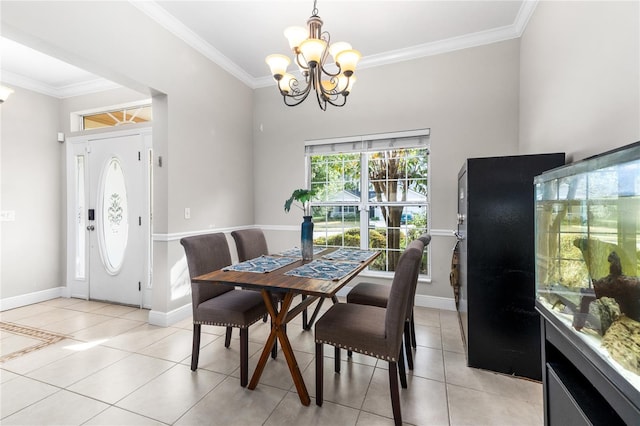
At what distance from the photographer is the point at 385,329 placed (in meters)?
1.58

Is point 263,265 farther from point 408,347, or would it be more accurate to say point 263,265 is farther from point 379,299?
point 408,347

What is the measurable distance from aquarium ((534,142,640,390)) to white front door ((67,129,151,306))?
372 cm

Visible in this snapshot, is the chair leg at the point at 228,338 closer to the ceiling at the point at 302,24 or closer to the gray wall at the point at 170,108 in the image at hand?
the gray wall at the point at 170,108

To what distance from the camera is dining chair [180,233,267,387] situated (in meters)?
1.92

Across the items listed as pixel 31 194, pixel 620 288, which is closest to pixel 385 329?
pixel 620 288

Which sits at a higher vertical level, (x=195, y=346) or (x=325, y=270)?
(x=325, y=270)

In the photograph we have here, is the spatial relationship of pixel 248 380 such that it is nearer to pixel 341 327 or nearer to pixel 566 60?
pixel 341 327

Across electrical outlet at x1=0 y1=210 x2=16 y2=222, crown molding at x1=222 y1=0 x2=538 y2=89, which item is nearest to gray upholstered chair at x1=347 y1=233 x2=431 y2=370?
crown molding at x1=222 y1=0 x2=538 y2=89

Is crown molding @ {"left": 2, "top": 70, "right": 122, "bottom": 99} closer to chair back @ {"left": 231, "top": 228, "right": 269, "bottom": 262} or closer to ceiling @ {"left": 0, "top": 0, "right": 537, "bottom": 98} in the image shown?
ceiling @ {"left": 0, "top": 0, "right": 537, "bottom": 98}

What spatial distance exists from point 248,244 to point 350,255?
3.21 ft

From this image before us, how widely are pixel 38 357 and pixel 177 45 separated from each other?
3098mm

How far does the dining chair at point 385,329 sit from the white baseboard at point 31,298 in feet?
13.4

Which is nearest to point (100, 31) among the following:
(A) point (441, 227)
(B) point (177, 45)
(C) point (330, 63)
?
(B) point (177, 45)

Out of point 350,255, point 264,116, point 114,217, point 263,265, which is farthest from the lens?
point 264,116
